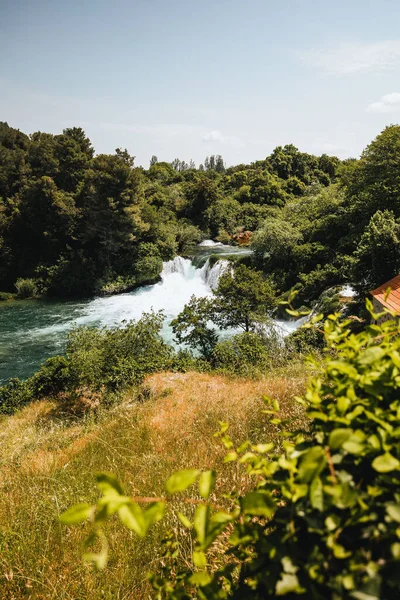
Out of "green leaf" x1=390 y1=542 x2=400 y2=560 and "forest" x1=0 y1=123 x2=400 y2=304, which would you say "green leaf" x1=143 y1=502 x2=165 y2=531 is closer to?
"green leaf" x1=390 y1=542 x2=400 y2=560

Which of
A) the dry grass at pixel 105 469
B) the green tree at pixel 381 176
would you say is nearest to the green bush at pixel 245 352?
the dry grass at pixel 105 469

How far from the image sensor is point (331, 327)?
139 centimetres

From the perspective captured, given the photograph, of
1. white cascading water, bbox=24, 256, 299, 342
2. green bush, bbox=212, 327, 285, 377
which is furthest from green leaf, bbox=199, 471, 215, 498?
white cascading water, bbox=24, 256, 299, 342

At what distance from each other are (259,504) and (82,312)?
2270cm

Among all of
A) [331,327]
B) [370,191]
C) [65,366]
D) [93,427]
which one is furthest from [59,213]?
[331,327]

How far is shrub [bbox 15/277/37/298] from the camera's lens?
25.5 m

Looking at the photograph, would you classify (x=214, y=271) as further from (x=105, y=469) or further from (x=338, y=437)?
(x=338, y=437)

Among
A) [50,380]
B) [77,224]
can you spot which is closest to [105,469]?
[50,380]

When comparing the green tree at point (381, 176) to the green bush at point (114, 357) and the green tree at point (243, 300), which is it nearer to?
the green tree at point (243, 300)

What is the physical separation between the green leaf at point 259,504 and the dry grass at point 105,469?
188 centimetres

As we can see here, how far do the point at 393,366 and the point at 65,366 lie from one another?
488 inches

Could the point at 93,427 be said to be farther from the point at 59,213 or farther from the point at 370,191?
the point at 59,213

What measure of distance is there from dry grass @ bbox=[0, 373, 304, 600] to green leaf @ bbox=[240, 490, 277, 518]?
1879mm

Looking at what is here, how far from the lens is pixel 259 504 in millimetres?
824
